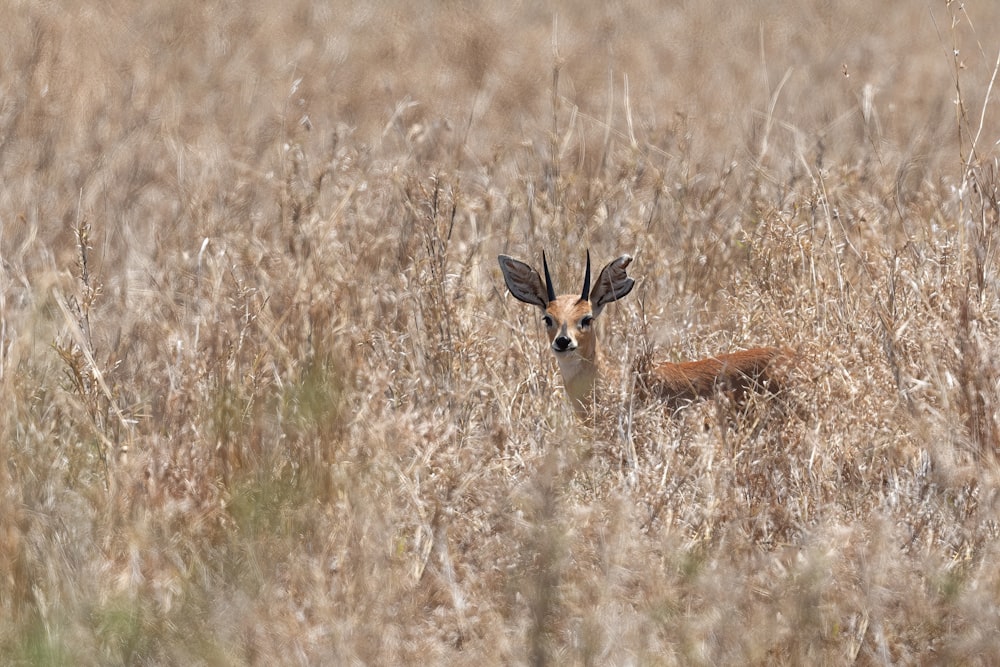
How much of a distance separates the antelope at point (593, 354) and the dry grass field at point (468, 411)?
11cm

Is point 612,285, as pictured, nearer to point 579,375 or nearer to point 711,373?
point 579,375

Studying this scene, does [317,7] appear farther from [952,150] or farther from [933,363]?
[933,363]

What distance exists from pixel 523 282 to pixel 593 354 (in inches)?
14.9

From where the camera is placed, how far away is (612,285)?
519cm

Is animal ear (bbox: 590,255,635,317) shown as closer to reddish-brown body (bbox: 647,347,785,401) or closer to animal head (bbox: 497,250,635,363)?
animal head (bbox: 497,250,635,363)

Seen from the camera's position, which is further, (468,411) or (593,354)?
(593,354)

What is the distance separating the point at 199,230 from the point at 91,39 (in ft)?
16.6

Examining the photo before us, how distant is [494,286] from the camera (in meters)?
5.88

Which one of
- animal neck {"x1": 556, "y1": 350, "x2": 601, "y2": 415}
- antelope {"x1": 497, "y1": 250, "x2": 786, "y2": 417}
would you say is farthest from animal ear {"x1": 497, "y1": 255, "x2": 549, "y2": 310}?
animal neck {"x1": 556, "y1": 350, "x2": 601, "y2": 415}

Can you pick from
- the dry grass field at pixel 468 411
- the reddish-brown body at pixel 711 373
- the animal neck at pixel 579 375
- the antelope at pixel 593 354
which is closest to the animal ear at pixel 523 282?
the antelope at pixel 593 354

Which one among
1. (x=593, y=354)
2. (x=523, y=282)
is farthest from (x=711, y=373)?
(x=523, y=282)

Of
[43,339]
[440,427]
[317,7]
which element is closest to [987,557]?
[440,427]

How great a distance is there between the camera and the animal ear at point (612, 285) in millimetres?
5191

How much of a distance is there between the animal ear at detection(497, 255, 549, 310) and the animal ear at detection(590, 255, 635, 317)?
190 mm
